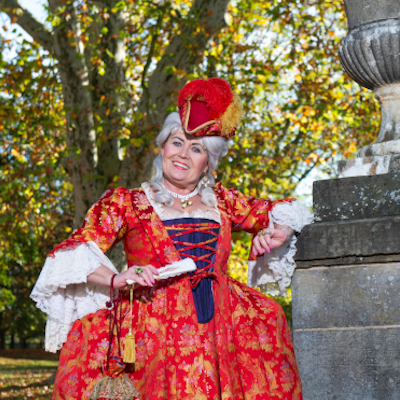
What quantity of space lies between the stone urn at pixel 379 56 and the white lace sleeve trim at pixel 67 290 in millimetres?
1419

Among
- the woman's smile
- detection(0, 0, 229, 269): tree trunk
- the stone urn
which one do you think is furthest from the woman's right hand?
detection(0, 0, 229, 269): tree trunk

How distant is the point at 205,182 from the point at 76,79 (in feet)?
16.6

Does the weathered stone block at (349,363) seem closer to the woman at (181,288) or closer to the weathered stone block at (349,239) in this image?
the woman at (181,288)

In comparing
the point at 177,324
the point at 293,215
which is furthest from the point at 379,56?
the point at 177,324

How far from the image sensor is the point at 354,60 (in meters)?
3.16

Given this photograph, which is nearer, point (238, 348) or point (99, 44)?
point (238, 348)

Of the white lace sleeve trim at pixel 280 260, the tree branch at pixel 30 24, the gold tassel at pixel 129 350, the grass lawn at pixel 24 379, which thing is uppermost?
the tree branch at pixel 30 24

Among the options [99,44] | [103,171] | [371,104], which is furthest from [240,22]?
[103,171]

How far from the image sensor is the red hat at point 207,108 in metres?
3.25

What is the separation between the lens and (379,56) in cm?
310

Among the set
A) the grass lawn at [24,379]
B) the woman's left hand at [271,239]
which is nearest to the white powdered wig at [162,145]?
the woman's left hand at [271,239]

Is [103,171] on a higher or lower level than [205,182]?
higher

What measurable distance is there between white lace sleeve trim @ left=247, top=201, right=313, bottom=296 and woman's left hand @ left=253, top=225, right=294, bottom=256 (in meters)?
0.03

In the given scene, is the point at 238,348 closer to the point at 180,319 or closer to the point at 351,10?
the point at 180,319
